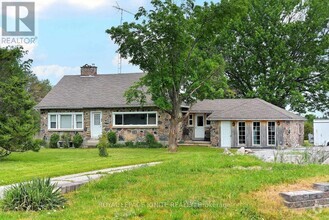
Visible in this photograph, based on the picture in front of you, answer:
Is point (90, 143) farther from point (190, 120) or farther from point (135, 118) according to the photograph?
point (190, 120)

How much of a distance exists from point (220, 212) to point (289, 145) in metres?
23.2

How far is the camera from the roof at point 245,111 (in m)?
28.7

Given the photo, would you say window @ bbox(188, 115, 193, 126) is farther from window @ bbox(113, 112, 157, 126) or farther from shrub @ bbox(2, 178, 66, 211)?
shrub @ bbox(2, 178, 66, 211)

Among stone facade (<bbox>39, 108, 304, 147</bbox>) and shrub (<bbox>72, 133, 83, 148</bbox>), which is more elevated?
stone facade (<bbox>39, 108, 304, 147</bbox>)

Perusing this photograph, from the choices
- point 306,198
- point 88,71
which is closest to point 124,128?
point 88,71

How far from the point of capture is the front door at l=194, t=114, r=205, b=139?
32.7m

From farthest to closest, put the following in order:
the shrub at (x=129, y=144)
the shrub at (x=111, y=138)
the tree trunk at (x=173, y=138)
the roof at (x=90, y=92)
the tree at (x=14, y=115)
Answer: the roof at (x=90, y=92)
the shrub at (x=111, y=138)
the shrub at (x=129, y=144)
the tree trunk at (x=173, y=138)
the tree at (x=14, y=115)

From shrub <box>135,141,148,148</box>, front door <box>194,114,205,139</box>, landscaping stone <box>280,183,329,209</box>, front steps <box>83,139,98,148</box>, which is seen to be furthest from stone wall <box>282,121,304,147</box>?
landscaping stone <box>280,183,329,209</box>

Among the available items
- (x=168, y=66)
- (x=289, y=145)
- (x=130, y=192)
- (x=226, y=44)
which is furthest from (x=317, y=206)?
(x=226, y=44)

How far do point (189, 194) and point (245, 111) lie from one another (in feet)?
72.9

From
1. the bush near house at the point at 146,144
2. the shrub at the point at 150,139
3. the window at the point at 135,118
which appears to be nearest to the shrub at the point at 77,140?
the bush near house at the point at 146,144

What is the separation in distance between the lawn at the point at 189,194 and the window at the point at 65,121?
22488 mm

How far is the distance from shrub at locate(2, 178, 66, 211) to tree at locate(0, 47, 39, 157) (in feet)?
38.5

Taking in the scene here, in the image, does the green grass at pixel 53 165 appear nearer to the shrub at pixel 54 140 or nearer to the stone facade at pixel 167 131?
the shrub at pixel 54 140
